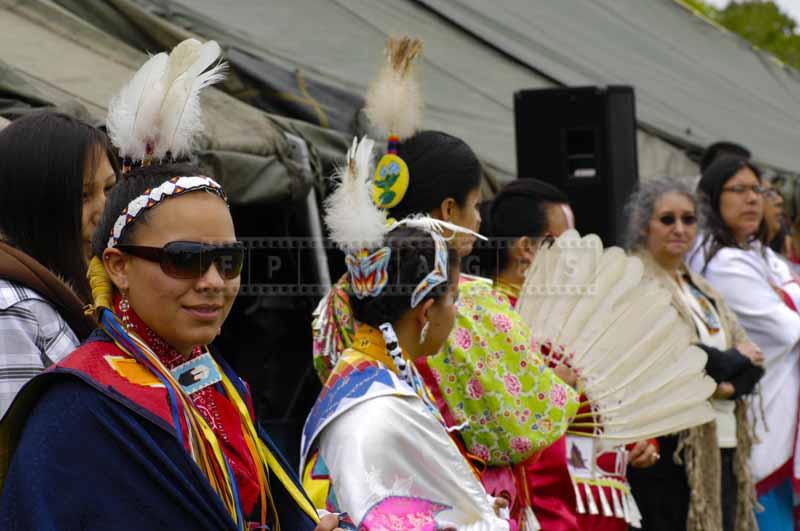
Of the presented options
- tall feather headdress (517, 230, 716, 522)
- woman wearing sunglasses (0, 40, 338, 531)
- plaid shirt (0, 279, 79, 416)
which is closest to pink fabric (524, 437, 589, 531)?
tall feather headdress (517, 230, 716, 522)

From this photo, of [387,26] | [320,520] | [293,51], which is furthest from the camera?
[387,26]

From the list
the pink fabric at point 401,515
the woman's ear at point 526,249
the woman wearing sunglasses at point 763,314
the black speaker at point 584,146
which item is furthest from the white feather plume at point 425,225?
the black speaker at point 584,146

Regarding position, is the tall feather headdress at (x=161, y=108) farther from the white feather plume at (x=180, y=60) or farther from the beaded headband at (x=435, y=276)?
the beaded headband at (x=435, y=276)

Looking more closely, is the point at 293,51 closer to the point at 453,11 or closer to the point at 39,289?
the point at 453,11

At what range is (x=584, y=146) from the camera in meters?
5.58

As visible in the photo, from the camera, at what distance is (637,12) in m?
8.45

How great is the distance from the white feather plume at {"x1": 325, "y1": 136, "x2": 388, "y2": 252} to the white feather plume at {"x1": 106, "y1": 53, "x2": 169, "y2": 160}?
74cm

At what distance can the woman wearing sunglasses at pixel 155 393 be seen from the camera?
1.73 m

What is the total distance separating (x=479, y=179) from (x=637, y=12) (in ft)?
18.1

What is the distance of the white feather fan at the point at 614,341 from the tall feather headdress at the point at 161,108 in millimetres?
1835

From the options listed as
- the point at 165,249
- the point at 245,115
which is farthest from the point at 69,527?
the point at 245,115

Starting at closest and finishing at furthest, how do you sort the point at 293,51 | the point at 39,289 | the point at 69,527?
the point at 69,527 → the point at 39,289 → the point at 293,51

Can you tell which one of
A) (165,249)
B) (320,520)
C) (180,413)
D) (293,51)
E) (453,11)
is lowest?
(320,520)

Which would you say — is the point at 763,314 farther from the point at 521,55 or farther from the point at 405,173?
the point at 521,55
